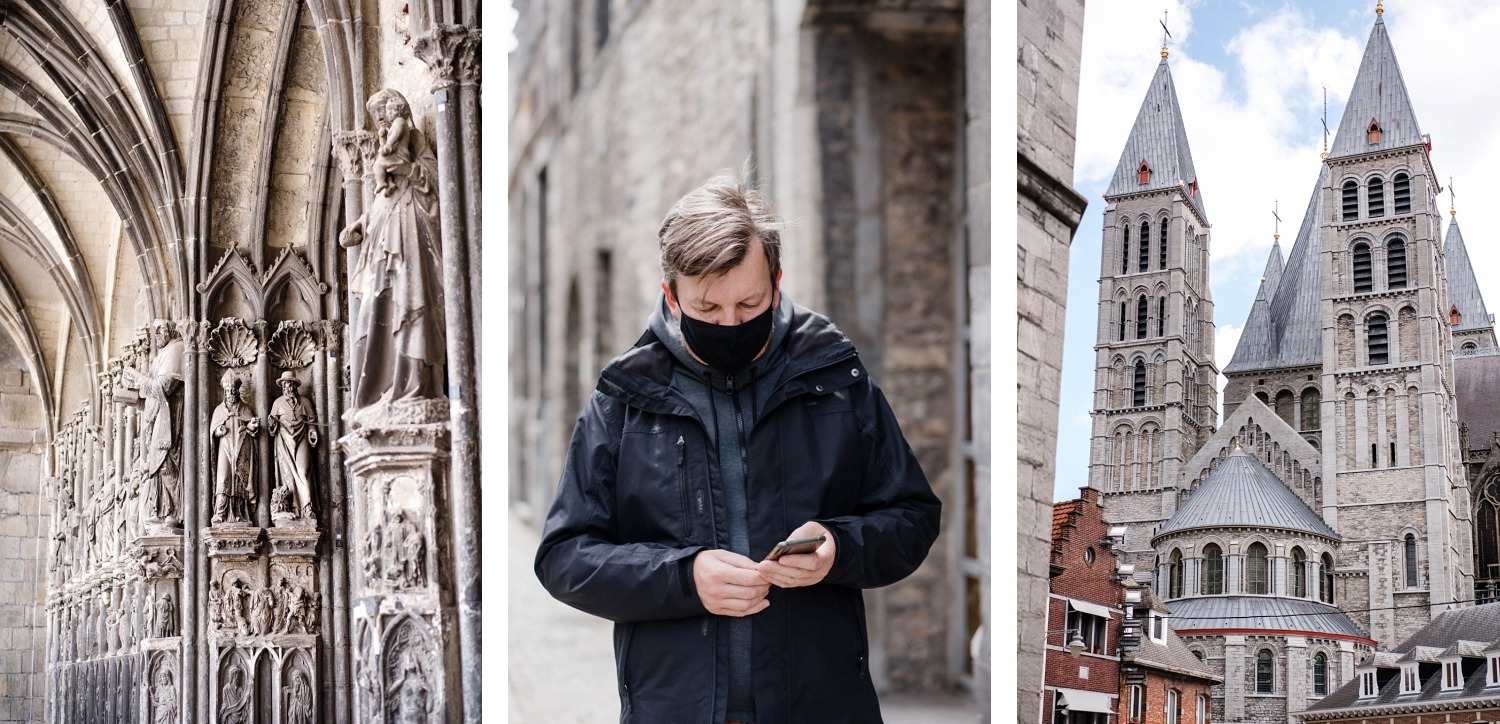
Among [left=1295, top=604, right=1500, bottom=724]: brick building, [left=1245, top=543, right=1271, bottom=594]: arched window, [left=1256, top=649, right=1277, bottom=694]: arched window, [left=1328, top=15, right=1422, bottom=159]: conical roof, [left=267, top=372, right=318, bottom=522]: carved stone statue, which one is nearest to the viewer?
[left=267, top=372, right=318, bottom=522]: carved stone statue

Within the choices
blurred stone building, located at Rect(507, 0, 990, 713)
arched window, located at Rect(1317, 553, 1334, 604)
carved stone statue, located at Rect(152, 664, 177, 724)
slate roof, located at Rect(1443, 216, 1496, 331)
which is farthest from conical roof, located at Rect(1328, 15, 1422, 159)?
blurred stone building, located at Rect(507, 0, 990, 713)

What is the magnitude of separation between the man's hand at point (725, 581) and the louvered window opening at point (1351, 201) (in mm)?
47480

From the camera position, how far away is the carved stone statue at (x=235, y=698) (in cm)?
1366

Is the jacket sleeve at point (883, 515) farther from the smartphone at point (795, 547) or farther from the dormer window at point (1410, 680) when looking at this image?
the dormer window at point (1410, 680)

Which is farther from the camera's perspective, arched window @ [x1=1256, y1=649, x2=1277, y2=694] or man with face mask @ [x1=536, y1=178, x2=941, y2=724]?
arched window @ [x1=1256, y1=649, x2=1277, y2=694]

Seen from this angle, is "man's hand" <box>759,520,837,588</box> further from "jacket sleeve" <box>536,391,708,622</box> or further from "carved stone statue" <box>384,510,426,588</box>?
"carved stone statue" <box>384,510,426,588</box>

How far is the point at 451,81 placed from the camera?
7.97m

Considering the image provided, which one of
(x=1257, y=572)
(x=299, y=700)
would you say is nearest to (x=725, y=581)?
(x=299, y=700)

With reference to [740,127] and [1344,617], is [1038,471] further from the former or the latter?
[1344,617]

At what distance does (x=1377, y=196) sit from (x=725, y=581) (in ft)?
155

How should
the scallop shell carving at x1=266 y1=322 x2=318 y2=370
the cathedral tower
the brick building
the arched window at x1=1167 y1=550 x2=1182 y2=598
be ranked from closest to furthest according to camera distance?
the scallop shell carving at x1=266 y1=322 x2=318 y2=370 < the brick building < the arched window at x1=1167 y1=550 x2=1182 y2=598 < the cathedral tower

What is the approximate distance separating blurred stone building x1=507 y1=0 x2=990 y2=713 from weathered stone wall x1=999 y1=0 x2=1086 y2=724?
2.03 meters

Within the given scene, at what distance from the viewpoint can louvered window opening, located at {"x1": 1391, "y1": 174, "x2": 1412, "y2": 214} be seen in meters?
47.2

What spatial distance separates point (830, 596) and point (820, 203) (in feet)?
3.57
